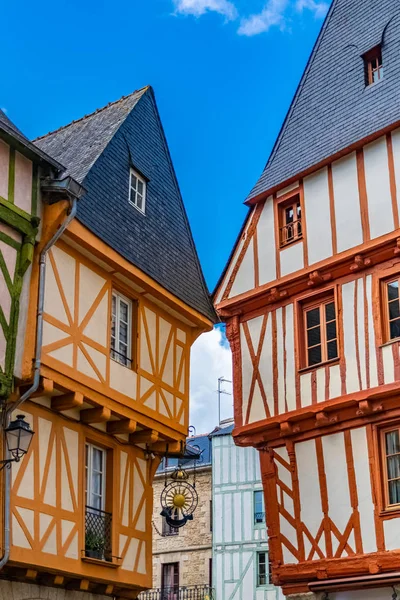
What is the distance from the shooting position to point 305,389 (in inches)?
511

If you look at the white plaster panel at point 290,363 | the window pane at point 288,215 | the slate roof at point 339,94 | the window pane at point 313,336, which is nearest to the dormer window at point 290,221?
the window pane at point 288,215

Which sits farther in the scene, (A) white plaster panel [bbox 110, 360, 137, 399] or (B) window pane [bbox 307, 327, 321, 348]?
(B) window pane [bbox 307, 327, 321, 348]

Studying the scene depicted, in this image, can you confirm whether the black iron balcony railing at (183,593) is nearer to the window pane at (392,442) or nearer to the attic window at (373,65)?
the window pane at (392,442)

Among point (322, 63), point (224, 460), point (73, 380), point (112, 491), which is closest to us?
point (73, 380)

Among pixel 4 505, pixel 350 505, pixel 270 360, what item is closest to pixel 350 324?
pixel 270 360

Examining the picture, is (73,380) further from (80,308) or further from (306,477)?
(306,477)

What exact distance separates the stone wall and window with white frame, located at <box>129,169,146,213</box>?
1614 cm

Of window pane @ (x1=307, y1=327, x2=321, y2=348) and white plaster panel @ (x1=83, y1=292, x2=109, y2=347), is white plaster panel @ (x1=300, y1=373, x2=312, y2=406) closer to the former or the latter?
window pane @ (x1=307, y1=327, x2=321, y2=348)

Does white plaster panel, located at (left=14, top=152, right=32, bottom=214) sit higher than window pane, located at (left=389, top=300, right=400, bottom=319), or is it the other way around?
white plaster panel, located at (left=14, top=152, right=32, bottom=214)

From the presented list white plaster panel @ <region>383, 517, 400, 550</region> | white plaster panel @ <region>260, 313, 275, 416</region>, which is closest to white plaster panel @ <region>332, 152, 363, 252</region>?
white plaster panel @ <region>260, 313, 275, 416</region>

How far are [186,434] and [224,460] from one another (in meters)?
15.5

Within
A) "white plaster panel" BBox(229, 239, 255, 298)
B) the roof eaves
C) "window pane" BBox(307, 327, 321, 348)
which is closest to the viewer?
"window pane" BBox(307, 327, 321, 348)

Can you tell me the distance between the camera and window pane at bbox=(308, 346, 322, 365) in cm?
1305

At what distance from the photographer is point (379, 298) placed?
12.5 m
